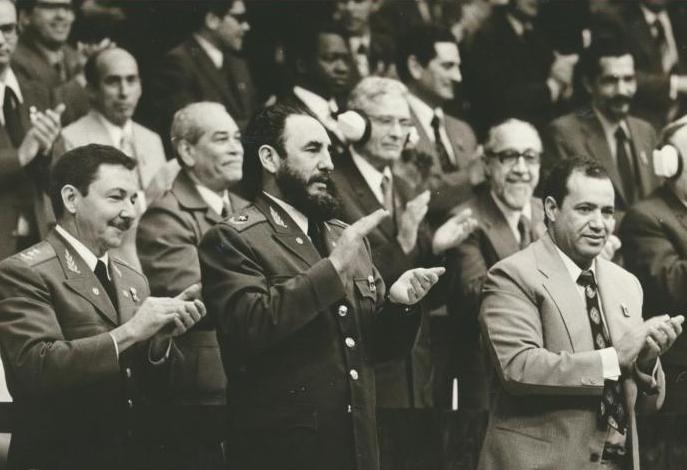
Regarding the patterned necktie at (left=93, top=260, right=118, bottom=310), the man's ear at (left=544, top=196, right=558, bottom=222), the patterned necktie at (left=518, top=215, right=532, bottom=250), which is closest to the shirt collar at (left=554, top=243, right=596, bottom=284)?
the man's ear at (left=544, top=196, right=558, bottom=222)

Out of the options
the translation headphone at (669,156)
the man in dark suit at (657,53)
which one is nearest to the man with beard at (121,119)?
the translation headphone at (669,156)

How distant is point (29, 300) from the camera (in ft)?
12.6

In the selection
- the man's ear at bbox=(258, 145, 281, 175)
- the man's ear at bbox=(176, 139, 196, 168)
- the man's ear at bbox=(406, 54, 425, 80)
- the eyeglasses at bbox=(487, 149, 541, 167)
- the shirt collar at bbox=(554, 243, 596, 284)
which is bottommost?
the shirt collar at bbox=(554, 243, 596, 284)

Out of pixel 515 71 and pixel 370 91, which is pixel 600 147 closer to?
pixel 515 71

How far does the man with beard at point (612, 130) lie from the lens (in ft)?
19.3

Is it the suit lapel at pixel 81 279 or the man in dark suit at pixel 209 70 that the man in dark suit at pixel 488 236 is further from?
the suit lapel at pixel 81 279

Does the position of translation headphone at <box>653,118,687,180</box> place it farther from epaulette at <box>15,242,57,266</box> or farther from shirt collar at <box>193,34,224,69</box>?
epaulette at <box>15,242,57,266</box>

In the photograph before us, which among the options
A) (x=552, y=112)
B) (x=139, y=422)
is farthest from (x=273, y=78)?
(x=139, y=422)

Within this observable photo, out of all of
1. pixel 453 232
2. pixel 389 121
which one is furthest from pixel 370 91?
pixel 453 232

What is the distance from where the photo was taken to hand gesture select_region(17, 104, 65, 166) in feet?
15.8

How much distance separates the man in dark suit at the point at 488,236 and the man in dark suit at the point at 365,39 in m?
0.61

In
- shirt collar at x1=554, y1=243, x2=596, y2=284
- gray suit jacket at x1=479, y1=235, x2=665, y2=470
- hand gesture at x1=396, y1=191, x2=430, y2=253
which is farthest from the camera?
hand gesture at x1=396, y1=191, x2=430, y2=253

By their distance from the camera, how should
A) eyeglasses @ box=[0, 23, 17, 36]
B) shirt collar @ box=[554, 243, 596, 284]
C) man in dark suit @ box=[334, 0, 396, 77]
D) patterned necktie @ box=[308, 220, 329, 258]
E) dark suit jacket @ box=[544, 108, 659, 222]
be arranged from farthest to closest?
dark suit jacket @ box=[544, 108, 659, 222], man in dark suit @ box=[334, 0, 396, 77], eyeglasses @ box=[0, 23, 17, 36], shirt collar @ box=[554, 243, 596, 284], patterned necktie @ box=[308, 220, 329, 258]

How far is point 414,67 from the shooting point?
580 centimetres
